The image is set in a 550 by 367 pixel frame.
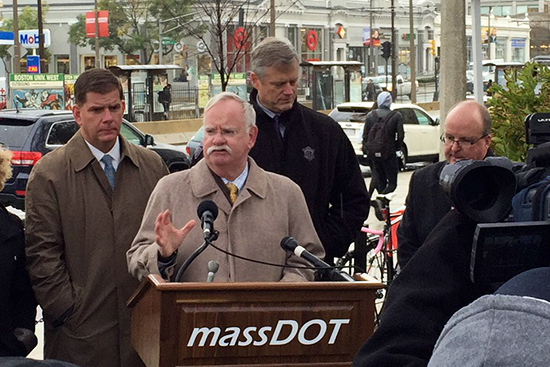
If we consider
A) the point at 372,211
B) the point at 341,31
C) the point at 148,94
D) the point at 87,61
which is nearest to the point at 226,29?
the point at 148,94

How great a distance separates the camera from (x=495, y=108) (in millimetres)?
9312

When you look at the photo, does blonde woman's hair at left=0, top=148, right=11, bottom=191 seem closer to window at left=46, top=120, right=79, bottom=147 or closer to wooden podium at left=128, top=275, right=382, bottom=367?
wooden podium at left=128, top=275, right=382, bottom=367

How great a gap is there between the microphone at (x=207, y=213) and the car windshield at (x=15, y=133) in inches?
536

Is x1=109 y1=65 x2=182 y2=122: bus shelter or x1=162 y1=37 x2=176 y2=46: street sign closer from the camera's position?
x1=109 y1=65 x2=182 y2=122: bus shelter

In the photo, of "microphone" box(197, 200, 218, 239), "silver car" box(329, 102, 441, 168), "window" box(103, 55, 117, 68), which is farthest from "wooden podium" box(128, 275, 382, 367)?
"window" box(103, 55, 117, 68)

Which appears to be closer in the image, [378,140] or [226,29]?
[378,140]

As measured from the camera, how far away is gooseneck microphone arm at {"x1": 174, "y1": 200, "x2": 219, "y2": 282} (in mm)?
3489

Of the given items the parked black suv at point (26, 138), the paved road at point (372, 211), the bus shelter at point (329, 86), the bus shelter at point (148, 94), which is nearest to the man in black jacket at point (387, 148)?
the paved road at point (372, 211)

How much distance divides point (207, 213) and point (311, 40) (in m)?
69.7

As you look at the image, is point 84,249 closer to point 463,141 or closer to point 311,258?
point 311,258

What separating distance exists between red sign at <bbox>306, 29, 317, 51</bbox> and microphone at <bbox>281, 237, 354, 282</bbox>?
226ft

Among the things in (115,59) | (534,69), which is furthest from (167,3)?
(534,69)

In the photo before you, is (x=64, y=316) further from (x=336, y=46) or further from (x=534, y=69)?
(x=336, y=46)

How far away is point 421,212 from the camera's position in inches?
168
